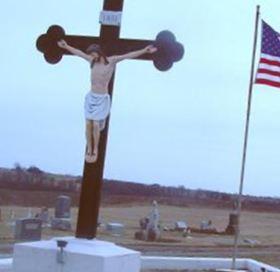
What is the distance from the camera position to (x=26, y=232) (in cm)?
2484

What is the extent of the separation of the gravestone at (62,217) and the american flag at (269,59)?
→ 1799 centimetres

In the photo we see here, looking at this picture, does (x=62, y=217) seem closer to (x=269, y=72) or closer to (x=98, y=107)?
(x=269, y=72)

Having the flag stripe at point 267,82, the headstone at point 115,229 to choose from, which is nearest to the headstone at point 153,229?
the headstone at point 115,229

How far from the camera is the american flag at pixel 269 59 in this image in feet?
45.2

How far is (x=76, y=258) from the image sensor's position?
27.9 feet

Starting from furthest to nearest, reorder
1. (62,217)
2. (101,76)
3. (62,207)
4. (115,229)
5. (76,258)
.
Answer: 1. (115,229)
2. (62,207)
3. (62,217)
4. (101,76)
5. (76,258)

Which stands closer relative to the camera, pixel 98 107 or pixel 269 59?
pixel 98 107

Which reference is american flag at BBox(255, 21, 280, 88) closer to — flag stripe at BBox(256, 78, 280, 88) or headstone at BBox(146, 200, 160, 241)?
flag stripe at BBox(256, 78, 280, 88)

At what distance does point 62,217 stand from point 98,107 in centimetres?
2294

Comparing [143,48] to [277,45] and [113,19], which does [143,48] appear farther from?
[277,45]

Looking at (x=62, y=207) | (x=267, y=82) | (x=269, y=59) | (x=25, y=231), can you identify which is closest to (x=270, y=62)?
(x=269, y=59)

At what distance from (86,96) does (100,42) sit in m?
0.73

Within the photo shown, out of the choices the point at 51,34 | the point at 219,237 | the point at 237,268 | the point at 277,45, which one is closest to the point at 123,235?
the point at 219,237

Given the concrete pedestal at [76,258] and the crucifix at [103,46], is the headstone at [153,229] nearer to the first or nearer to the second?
the crucifix at [103,46]
